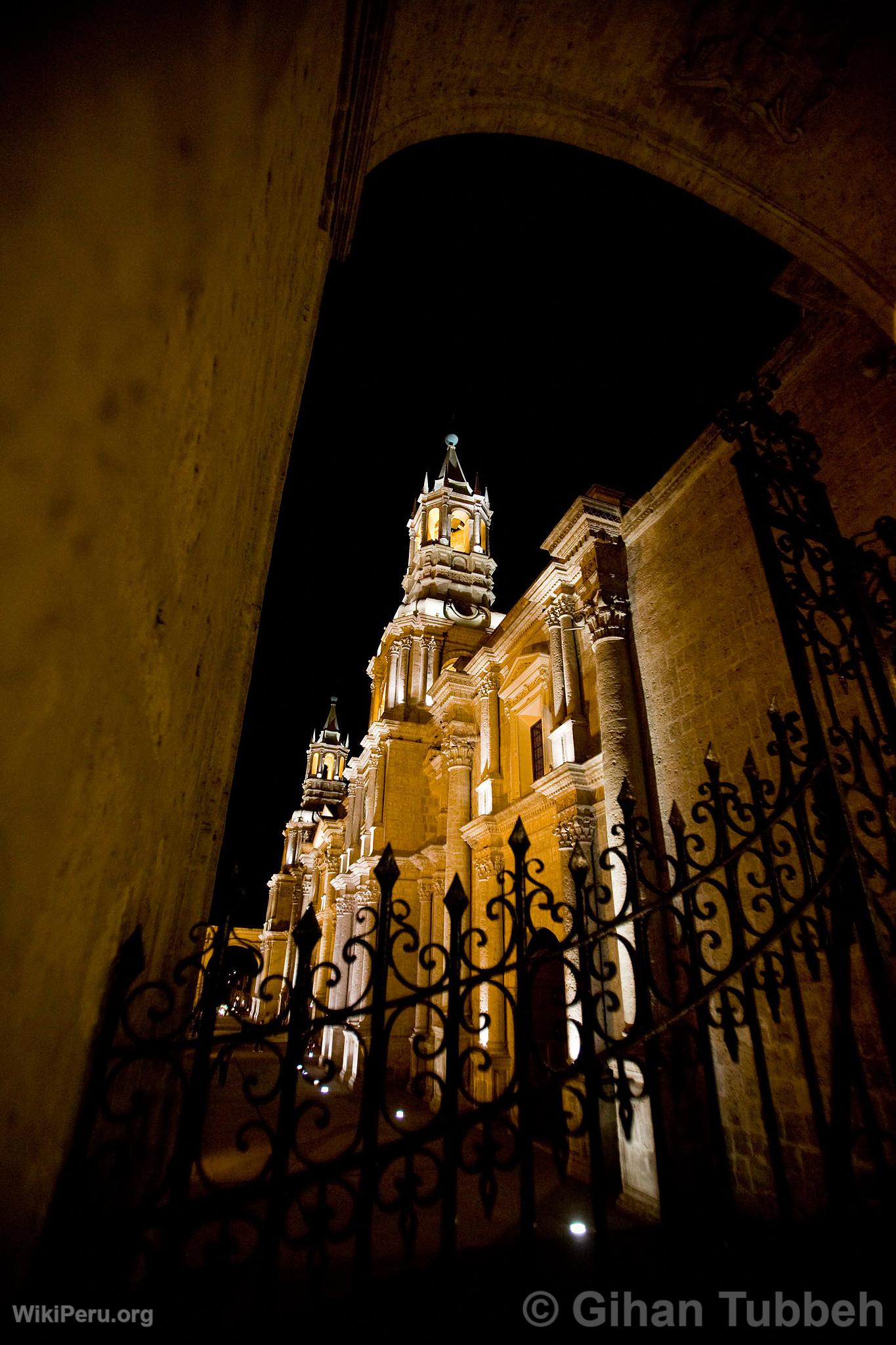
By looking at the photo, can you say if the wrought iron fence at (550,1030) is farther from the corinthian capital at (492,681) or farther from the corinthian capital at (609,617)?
the corinthian capital at (492,681)

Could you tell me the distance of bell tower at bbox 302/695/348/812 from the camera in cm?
4109

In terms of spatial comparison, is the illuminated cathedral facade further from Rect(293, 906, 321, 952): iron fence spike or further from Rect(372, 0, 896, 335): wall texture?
Rect(372, 0, 896, 335): wall texture

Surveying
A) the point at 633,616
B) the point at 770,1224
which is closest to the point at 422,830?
the point at 633,616

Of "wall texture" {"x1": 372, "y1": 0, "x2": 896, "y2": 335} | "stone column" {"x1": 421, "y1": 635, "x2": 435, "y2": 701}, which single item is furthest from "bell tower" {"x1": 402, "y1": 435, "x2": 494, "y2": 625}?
"wall texture" {"x1": 372, "y1": 0, "x2": 896, "y2": 335}

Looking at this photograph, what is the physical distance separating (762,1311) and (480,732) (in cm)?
1290

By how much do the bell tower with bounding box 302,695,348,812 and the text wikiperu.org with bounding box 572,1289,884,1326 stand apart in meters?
38.1

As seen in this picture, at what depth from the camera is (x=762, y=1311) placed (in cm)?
215

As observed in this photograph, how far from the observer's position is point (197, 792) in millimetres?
2547

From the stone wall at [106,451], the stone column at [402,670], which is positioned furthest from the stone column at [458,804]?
the stone wall at [106,451]

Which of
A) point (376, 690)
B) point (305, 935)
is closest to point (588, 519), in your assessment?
point (305, 935)

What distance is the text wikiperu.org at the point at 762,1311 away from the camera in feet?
6.30

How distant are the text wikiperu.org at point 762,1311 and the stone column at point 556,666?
8776mm

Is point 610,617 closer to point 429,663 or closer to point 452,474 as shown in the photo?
point 429,663

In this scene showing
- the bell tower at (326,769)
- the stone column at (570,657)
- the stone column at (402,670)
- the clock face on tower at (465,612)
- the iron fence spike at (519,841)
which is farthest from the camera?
the bell tower at (326,769)
